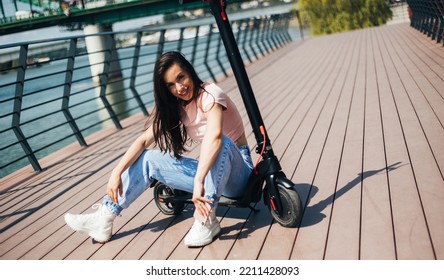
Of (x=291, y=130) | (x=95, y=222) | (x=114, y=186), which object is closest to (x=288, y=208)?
(x=114, y=186)

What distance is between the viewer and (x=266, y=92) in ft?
23.0

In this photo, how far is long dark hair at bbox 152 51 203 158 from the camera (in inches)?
88.5

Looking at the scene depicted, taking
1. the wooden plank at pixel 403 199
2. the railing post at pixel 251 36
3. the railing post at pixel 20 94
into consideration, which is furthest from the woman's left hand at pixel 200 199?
the railing post at pixel 251 36

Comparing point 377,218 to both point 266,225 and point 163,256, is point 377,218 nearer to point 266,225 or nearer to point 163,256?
point 266,225

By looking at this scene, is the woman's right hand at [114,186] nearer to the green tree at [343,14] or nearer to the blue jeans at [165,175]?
the blue jeans at [165,175]

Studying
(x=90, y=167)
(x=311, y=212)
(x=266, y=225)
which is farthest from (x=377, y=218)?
(x=90, y=167)

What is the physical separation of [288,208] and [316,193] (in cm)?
48

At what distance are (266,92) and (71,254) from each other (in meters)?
4.83

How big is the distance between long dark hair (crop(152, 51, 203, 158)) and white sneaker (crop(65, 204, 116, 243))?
41cm

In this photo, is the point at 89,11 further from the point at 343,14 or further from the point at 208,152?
the point at 208,152

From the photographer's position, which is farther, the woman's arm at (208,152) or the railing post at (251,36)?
the railing post at (251,36)

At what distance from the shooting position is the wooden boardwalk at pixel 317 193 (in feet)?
7.14

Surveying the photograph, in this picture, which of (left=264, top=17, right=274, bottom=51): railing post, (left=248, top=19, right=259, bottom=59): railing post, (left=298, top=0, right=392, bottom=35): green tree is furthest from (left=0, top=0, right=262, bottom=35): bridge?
(left=248, top=19, right=259, bottom=59): railing post

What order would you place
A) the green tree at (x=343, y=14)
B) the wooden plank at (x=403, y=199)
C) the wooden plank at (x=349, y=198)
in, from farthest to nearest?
the green tree at (x=343, y=14), the wooden plank at (x=349, y=198), the wooden plank at (x=403, y=199)
